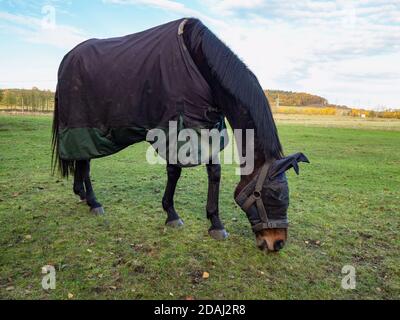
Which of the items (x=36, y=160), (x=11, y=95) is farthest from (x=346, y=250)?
Result: (x=11, y=95)

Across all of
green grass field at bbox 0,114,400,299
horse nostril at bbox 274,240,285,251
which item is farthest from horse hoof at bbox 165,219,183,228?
horse nostril at bbox 274,240,285,251

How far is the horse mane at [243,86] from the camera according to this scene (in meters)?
3.59

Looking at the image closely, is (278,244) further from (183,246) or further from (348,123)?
(348,123)

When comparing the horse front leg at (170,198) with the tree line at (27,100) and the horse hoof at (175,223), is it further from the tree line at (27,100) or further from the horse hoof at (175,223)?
the tree line at (27,100)

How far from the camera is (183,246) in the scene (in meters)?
4.05

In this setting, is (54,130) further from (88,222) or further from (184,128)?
(184,128)

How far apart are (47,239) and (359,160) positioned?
1094cm

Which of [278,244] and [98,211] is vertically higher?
[278,244]

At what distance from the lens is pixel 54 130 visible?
5.41 metres

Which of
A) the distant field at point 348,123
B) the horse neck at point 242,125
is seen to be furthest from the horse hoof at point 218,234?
the distant field at point 348,123

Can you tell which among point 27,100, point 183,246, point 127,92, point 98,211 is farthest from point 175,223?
point 27,100

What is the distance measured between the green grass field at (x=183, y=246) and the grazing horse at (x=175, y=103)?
36 cm

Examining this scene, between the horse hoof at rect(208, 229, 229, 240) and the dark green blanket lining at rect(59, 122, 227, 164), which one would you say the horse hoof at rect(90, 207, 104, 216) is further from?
the horse hoof at rect(208, 229, 229, 240)

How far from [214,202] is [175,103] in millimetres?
1360
